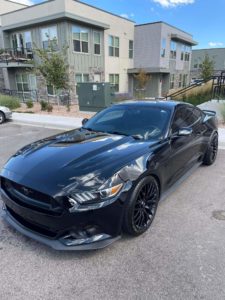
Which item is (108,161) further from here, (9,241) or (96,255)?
(9,241)

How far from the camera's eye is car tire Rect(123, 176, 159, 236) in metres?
2.57

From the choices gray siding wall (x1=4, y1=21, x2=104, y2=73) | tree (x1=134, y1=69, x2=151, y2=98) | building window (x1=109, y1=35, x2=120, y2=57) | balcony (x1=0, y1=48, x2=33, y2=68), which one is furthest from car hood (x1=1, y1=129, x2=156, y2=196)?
building window (x1=109, y1=35, x2=120, y2=57)

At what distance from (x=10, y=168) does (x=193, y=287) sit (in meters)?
2.27

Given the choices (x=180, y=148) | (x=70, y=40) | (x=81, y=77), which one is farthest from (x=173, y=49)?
(x=180, y=148)

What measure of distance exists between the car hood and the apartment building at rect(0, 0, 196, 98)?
A: 47.9ft

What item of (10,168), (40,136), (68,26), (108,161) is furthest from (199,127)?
(68,26)

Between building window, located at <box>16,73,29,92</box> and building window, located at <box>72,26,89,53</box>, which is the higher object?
building window, located at <box>72,26,89,53</box>

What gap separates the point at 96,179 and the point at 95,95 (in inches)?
399

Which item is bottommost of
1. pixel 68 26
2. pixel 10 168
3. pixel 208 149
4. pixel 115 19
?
pixel 208 149

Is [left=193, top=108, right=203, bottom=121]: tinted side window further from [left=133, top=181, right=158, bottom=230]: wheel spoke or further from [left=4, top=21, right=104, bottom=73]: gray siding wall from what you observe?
[left=4, top=21, right=104, bottom=73]: gray siding wall

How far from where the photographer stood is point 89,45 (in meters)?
18.1

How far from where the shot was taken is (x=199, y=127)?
446cm

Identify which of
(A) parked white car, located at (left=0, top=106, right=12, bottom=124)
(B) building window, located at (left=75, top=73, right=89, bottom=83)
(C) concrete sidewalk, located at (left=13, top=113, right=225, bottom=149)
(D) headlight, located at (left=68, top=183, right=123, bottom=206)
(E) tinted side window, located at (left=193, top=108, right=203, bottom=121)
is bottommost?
(C) concrete sidewalk, located at (left=13, top=113, right=225, bottom=149)

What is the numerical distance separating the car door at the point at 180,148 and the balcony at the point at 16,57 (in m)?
16.7
